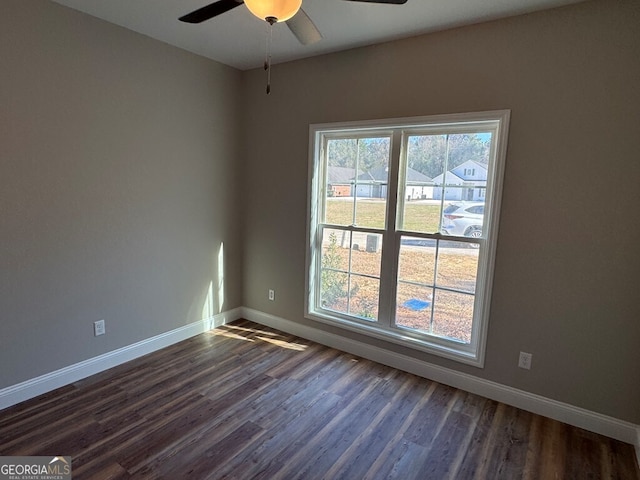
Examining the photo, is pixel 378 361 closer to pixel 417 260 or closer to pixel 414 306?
pixel 414 306

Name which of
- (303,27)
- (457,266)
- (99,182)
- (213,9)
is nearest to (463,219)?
(457,266)

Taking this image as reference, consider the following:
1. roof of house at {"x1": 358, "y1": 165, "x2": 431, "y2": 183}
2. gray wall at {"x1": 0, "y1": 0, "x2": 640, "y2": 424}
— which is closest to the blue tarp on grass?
gray wall at {"x1": 0, "y1": 0, "x2": 640, "y2": 424}

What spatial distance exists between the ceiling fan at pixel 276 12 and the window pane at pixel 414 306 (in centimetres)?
202

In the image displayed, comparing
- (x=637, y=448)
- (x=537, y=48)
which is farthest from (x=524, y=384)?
(x=537, y=48)

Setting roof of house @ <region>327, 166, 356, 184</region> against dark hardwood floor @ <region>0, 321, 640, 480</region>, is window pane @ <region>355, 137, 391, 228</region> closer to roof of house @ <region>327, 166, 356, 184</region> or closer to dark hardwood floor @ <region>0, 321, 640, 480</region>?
roof of house @ <region>327, 166, 356, 184</region>

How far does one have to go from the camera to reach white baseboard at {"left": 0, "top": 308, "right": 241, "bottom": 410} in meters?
2.40

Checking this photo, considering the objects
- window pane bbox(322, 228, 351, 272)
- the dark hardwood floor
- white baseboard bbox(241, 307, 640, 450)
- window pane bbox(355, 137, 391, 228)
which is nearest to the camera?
the dark hardwood floor

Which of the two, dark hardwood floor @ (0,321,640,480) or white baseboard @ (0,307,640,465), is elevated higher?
white baseboard @ (0,307,640,465)

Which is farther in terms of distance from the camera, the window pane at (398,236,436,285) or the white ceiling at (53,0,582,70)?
the window pane at (398,236,436,285)

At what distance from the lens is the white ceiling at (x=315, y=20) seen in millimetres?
2248

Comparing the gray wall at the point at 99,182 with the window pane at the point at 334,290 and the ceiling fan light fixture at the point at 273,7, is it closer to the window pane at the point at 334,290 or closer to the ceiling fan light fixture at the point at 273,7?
the window pane at the point at 334,290

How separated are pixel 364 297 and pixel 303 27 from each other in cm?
223

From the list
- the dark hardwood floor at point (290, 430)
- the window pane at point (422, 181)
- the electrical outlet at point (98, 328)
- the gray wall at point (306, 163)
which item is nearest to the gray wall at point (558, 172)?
the gray wall at point (306, 163)

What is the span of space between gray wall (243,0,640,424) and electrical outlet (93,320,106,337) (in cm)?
255
